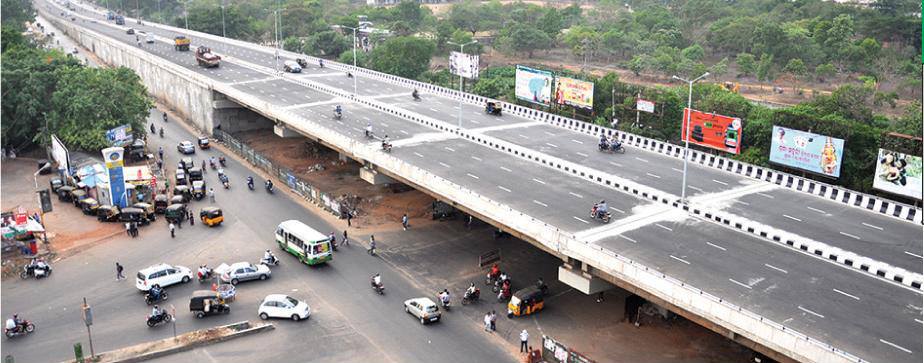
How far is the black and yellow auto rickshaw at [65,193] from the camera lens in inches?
2621

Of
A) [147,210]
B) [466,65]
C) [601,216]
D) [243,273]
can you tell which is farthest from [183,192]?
[601,216]

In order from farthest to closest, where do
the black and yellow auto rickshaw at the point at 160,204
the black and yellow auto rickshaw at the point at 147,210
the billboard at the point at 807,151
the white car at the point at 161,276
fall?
the black and yellow auto rickshaw at the point at 160,204, the black and yellow auto rickshaw at the point at 147,210, the billboard at the point at 807,151, the white car at the point at 161,276

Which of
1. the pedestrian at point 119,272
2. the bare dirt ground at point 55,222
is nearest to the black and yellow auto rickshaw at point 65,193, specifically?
the bare dirt ground at point 55,222

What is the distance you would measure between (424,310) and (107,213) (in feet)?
101

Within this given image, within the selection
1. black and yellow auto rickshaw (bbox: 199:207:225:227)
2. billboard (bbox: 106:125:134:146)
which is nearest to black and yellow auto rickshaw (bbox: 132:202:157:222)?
black and yellow auto rickshaw (bbox: 199:207:225:227)

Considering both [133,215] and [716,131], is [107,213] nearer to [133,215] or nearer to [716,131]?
[133,215]

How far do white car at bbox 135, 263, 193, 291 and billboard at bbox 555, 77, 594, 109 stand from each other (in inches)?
1830

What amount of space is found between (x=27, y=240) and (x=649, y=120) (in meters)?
57.8

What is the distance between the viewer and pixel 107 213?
201 ft

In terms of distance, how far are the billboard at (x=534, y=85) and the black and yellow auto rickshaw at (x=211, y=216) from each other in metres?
39.3

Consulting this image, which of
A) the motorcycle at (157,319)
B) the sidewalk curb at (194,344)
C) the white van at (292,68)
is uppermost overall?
the white van at (292,68)

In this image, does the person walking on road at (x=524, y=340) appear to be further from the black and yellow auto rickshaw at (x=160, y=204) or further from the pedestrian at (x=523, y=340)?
the black and yellow auto rickshaw at (x=160, y=204)

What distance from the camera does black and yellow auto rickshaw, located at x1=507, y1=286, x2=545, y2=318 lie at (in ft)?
149

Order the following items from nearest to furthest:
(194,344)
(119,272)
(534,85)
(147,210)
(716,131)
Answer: (194,344) < (119,272) < (147,210) < (716,131) < (534,85)
